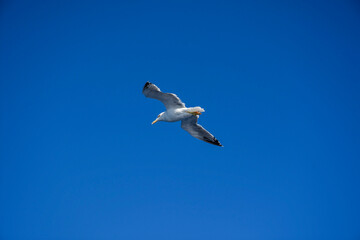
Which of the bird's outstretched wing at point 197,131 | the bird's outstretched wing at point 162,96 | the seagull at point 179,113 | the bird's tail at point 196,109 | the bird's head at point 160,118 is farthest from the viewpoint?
the bird's outstretched wing at point 197,131

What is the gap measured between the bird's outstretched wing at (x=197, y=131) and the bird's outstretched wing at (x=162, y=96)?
2.72 feet

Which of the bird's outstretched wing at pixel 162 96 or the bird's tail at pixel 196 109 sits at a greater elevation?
the bird's outstretched wing at pixel 162 96

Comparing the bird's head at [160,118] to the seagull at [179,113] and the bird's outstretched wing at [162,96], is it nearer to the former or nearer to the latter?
the seagull at [179,113]

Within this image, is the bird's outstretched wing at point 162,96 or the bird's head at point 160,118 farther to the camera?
the bird's head at point 160,118

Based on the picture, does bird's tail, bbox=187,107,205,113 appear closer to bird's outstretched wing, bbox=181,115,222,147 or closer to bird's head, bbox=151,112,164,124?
bird's outstretched wing, bbox=181,115,222,147

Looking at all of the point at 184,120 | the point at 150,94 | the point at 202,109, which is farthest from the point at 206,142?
the point at 150,94

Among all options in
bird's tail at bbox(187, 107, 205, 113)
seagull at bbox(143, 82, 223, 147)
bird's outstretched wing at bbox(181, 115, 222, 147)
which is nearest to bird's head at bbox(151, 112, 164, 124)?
seagull at bbox(143, 82, 223, 147)

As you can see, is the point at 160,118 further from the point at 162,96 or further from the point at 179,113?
the point at 162,96

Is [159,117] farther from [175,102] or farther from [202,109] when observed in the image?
[202,109]

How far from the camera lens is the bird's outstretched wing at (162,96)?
8.06 meters

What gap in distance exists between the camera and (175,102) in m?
8.60

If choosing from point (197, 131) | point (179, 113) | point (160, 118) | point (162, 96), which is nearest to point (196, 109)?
point (179, 113)

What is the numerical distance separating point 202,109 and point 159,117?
1695 millimetres

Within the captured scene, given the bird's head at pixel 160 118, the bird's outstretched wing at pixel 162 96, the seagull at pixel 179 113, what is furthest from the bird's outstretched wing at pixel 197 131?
the bird's outstretched wing at pixel 162 96
